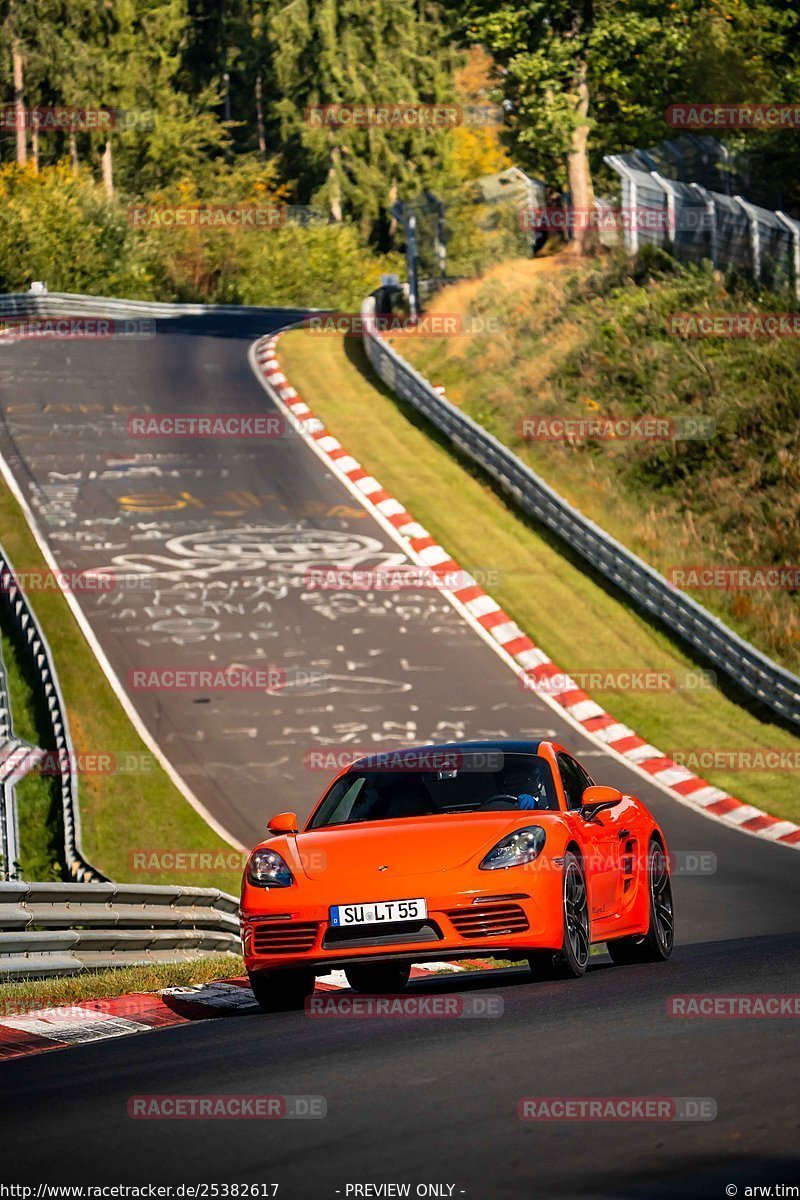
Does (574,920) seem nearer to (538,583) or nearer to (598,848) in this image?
(598,848)

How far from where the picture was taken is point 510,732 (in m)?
21.4

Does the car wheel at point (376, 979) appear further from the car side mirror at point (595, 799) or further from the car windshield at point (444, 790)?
the car side mirror at point (595, 799)

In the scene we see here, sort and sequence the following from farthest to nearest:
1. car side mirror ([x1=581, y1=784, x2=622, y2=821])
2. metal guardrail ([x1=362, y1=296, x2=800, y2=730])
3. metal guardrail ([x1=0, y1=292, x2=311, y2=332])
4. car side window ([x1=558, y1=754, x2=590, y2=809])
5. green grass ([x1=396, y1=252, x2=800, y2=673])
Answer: metal guardrail ([x1=0, y1=292, x2=311, y2=332]) < green grass ([x1=396, y1=252, x2=800, y2=673]) < metal guardrail ([x1=362, y1=296, x2=800, y2=730]) < car side window ([x1=558, y1=754, x2=590, y2=809]) < car side mirror ([x1=581, y1=784, x2=622, y2=821])

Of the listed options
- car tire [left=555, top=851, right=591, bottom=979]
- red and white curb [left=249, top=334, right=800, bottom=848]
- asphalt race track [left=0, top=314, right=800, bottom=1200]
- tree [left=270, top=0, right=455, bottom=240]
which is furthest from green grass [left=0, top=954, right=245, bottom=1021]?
tree [left=270, top=0, right=455, bottom=240]

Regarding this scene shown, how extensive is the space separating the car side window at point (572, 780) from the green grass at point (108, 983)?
2.62 meters

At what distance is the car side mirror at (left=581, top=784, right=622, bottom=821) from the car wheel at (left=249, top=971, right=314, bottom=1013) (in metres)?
1.81

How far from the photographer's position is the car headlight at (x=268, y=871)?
942cm

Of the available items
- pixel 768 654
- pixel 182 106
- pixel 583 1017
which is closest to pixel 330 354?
pixel 768 654

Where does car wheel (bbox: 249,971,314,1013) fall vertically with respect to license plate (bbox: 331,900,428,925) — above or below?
below

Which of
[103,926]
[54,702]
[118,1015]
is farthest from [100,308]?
[118,1015]

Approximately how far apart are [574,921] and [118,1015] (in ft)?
8.23

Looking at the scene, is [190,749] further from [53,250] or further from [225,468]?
[53,250]

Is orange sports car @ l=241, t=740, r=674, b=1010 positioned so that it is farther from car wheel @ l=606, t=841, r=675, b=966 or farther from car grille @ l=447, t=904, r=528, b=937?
car wheel @ l=606, t=841, r=675, b=966

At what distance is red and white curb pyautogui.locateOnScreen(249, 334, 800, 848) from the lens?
19.6m
